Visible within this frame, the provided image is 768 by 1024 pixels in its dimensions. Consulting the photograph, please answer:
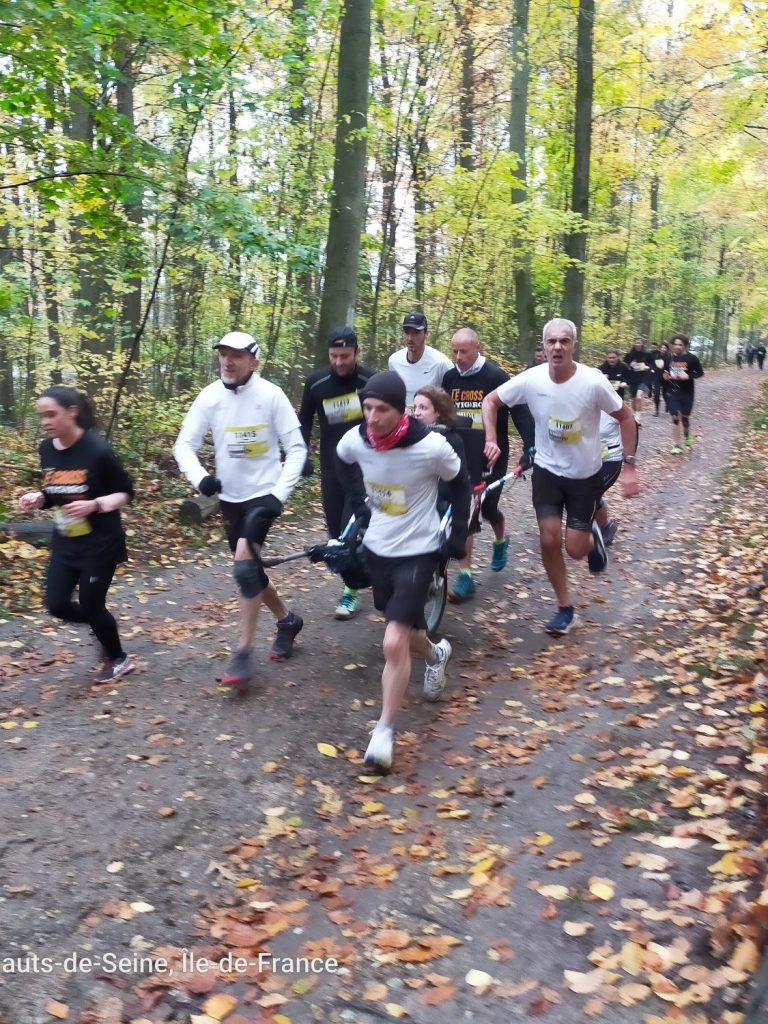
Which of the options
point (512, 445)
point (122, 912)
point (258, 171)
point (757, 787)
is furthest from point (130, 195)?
point (512, 445)

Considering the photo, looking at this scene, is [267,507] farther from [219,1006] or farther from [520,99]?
[520,99]

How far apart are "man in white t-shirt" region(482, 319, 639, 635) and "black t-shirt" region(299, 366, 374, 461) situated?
3.62 feet

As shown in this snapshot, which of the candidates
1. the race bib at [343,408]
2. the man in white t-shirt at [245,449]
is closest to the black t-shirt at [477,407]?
the race bib at [343,408]

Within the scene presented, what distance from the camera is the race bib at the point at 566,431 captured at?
21.8 feet

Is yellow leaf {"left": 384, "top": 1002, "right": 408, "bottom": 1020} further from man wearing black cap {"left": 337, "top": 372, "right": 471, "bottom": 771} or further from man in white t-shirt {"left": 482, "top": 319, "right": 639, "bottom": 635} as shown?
man in white t-shirt {"left": 482, "top": 319, "right": 639, "bottom": 635}

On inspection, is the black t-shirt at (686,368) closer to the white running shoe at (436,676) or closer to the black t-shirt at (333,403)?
the black t-shirt at (333,403)

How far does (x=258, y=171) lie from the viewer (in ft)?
45.1

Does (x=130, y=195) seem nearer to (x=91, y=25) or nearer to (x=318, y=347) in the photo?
(x=91, y=25)

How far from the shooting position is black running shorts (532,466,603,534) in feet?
22.4

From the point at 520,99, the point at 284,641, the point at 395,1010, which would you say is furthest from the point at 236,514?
the point at 520,99

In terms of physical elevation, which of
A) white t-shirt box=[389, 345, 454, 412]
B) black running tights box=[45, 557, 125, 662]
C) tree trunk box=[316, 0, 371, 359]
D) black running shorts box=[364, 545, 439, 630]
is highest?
tree trunk box=[316, 0, 371, 359]

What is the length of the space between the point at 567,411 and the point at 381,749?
125 inches

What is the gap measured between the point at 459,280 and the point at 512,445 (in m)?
4.59

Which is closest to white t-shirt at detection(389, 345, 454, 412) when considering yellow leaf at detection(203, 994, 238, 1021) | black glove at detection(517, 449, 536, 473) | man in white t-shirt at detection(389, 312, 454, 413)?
man in white t-shirt at detection(389, 312, 454, 413)
